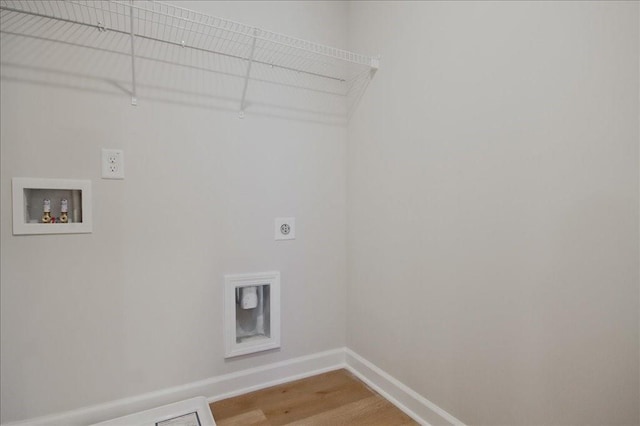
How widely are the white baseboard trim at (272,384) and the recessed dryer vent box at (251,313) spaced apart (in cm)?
14

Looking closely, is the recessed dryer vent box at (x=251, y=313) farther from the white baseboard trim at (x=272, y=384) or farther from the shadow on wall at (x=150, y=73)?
the shadow on wall at (x=150, y=73)

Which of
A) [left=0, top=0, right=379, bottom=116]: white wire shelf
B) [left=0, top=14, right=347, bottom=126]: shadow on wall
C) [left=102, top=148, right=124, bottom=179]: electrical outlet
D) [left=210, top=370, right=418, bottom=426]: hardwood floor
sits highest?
[left=0, top=0, right=379, bottom=116]: white wire shelf

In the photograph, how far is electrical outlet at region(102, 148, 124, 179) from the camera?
146 centimetres

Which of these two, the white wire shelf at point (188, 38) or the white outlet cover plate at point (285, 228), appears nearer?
the white wire shelf at point (188, 38)

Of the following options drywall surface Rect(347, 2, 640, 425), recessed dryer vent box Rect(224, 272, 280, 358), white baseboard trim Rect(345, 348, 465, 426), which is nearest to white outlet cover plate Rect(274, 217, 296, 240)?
recessed dryer vent box Rect(224, 272, 280, 358)

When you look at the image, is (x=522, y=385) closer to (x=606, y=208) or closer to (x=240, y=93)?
(x=606, y=208)

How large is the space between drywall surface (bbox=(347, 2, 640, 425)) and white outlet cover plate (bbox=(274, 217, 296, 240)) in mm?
472

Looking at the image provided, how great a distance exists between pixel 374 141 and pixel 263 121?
627 millimetres

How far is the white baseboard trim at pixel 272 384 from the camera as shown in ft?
4.71

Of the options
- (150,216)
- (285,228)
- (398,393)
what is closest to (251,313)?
(285,228)

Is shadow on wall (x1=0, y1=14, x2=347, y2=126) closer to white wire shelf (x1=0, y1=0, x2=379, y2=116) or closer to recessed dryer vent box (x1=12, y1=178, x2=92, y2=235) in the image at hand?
white wire shelf (x1=0, y1=0, x2=379, y2=116)

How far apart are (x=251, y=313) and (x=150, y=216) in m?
0.77

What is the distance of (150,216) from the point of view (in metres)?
1.55

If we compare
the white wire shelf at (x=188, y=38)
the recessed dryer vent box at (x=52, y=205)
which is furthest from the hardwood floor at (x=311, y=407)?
the white wire shelf at (x=188, y=38)
